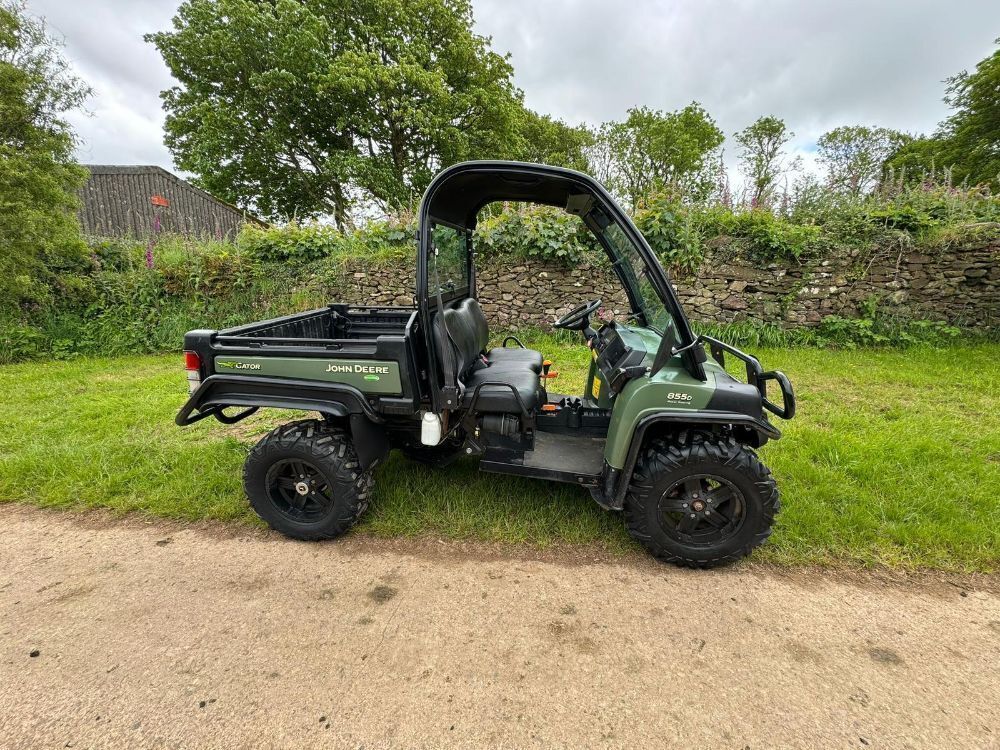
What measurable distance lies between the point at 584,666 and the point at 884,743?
3.35ft

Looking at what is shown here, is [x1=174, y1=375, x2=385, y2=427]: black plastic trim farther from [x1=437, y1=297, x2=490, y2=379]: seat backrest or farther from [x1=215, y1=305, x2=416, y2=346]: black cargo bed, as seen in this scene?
[x1=215, y1=305, x2=416, y2=346]: black cargo bed

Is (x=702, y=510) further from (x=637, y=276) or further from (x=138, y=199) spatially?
(x=138, y=199)

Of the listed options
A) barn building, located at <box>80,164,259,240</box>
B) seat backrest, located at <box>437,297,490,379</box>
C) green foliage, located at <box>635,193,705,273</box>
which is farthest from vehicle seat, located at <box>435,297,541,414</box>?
barn building, located at <box>80,164,259,240</box>

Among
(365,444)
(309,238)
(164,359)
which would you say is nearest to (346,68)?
(309,238)

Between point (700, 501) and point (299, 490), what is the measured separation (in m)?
2.30

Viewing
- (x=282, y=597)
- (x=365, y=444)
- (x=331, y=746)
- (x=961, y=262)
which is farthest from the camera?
(x=961, y=262)

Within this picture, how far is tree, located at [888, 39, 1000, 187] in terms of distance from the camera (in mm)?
17734

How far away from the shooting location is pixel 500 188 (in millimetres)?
2830

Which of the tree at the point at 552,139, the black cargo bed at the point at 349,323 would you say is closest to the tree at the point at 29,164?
the black cargo bed at the point at 349,323

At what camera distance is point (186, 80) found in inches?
693

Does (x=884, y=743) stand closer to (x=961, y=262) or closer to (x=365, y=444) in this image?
(x=365, y=444)

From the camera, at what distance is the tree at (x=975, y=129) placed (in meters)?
17.7

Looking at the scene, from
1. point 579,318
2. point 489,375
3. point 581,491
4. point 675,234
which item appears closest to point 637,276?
point 579,318

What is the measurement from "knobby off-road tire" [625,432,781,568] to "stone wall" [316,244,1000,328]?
4.72 meters
